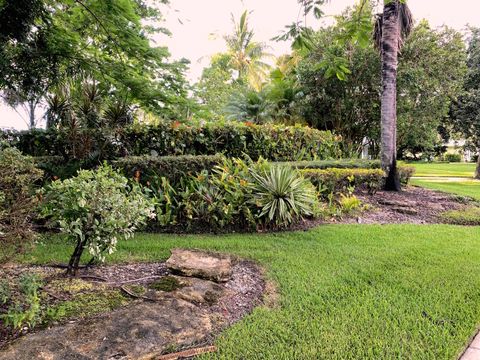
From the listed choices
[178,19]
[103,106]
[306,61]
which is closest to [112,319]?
[178,19]

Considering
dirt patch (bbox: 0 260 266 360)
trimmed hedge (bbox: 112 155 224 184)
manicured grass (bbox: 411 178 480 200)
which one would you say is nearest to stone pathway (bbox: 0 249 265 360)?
dirt patch (bbox: 0 260 266 360)

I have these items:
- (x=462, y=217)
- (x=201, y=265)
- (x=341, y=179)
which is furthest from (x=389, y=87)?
(x=201, y=265)

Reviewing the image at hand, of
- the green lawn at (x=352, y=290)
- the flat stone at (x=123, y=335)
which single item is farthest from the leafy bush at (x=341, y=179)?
the flat stone at (x=123, y=335)

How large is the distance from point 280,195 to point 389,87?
4668 mm

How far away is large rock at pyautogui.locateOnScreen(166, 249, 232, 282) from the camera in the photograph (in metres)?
2.99

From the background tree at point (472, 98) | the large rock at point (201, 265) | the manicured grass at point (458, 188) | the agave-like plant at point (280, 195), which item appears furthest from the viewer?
the background tree at point (472, 98)

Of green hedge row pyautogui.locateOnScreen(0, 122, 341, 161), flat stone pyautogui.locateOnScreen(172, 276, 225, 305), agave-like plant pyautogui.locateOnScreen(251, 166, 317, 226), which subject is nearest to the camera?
flat stone pyautogui.locateOnScreen(172, 276, 225, 305)

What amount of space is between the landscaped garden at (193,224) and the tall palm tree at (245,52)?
57.5 feet

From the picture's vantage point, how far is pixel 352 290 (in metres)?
2.88

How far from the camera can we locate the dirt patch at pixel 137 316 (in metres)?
1.87

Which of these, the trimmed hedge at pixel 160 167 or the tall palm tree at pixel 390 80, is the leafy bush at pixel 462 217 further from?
the trimmed hedge at pixel 160 167

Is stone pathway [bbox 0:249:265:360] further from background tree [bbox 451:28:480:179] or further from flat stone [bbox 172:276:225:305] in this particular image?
background tree [bbox 451:28:480:179]

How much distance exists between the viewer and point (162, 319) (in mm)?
2215

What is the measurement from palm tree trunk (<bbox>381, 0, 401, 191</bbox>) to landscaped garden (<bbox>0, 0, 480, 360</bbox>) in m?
0.04
